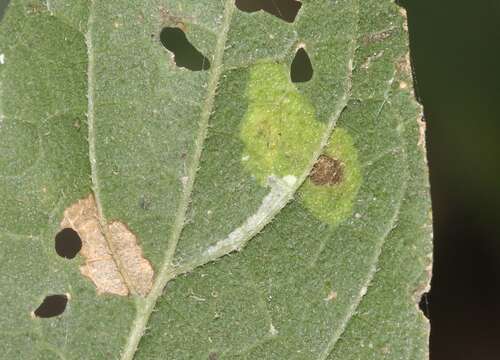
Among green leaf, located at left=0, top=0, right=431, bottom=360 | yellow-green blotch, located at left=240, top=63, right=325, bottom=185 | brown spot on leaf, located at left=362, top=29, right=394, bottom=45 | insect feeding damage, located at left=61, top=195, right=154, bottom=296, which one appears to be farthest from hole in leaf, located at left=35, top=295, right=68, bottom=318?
brown spot on leaf, located at left=362, top=29, right=394, bottom=45

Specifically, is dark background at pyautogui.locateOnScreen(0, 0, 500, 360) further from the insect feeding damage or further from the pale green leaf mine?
the insect feeding damage

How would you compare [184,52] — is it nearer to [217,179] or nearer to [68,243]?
[217,179]

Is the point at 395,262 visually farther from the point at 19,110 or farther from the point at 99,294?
the point at 19,110

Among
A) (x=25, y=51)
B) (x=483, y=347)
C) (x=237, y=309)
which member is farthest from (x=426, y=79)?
(x=25, y=51)

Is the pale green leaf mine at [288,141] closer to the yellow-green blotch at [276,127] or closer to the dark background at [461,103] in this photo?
the yellow-green blotch at [276,127]

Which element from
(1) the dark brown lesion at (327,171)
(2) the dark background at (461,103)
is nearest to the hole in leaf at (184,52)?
(1) the dark brown lesion at (327,171)

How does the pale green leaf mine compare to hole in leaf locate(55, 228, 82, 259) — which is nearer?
the pale green leaf mine
